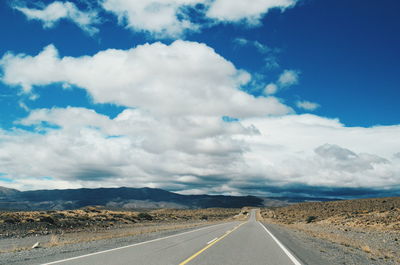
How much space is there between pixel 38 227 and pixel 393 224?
34.1m

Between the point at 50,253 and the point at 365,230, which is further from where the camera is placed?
the point at 365,230

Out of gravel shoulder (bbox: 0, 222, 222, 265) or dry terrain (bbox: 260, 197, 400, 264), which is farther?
dry terrain (bbox: 260, 197, 400, 264)

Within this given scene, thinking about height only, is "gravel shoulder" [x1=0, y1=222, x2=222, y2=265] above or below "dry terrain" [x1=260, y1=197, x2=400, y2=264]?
above

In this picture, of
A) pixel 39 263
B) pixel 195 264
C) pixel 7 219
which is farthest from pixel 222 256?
pixel 7 219

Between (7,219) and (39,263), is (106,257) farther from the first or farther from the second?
(7,219)

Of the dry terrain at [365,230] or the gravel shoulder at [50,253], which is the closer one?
the gravel shoulder at [50,253]

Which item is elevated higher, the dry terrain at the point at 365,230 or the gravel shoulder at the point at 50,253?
the gravel shoulder at the point at 50,253

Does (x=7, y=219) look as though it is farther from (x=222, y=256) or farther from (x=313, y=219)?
(x=313, y=219)

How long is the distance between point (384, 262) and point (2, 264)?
551 inches

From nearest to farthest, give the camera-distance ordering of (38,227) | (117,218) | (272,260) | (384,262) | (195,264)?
1. (195,264)
2. (272,260)
3. (384,262)
4. (38,227)
5. (117,218)

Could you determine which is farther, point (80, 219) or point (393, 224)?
point (80, 219)

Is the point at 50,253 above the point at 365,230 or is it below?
above

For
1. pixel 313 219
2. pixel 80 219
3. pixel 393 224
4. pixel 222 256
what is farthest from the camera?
pixel 313 219

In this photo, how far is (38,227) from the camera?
96.4 ft
